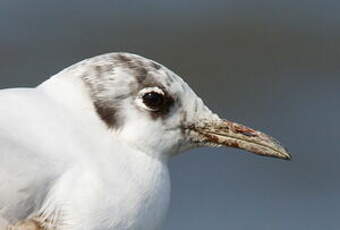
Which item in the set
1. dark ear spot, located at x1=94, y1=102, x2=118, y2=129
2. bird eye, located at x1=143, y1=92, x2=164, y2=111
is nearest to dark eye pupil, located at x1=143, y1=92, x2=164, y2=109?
bird eye, located at x1=143, y1=92, x2=164, y2=111

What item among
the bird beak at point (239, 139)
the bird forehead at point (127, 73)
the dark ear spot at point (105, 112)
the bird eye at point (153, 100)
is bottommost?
the bird beak at point (239, 139)

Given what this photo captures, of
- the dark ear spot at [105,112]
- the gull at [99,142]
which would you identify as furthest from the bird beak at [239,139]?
the dark ear spot at [105,112]

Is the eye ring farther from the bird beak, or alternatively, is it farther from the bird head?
the bird beak

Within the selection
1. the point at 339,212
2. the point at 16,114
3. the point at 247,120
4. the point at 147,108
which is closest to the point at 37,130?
the point at 16,114

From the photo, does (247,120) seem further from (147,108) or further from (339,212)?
(147,108)

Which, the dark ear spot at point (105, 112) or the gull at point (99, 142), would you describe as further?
the dark ear spot at point (105, 112)

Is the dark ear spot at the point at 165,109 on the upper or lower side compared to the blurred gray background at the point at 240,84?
upper

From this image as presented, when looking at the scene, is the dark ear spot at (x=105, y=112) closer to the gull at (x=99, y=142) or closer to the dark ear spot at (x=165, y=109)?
the gull at (x=99, y=142)
